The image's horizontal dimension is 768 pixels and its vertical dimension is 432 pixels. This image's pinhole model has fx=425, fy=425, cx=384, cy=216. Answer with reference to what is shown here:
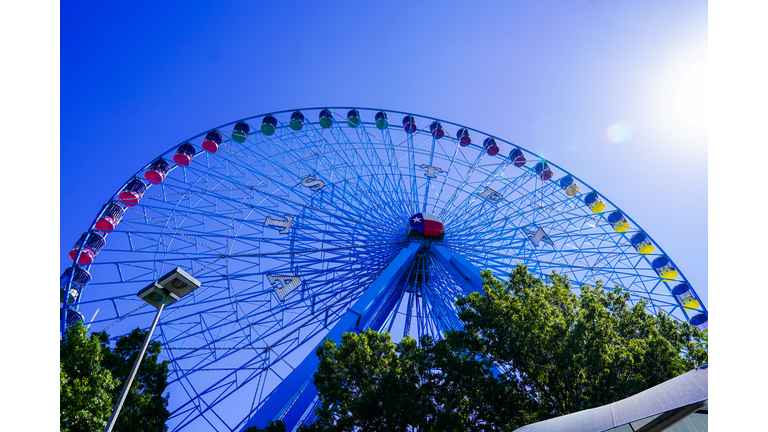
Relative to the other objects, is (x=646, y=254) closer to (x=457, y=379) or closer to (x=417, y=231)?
(x=417, y=231)

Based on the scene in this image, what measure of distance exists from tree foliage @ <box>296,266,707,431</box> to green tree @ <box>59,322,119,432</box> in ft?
15.3

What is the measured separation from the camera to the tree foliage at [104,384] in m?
8.83

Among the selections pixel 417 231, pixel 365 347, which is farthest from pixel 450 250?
pixel 365 347

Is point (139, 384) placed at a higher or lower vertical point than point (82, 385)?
higher

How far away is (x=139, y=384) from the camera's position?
38.4 ft

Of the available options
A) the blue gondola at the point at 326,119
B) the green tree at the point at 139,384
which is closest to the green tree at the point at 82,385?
the green tree at the point at 139,384

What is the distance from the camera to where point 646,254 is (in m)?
20.8

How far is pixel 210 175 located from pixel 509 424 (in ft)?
50.7

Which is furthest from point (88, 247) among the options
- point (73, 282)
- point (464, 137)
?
point (464, 137)

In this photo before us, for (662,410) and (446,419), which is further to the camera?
(446,419)

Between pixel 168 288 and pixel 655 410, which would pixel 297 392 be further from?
pixel 655 410

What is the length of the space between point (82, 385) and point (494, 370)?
9.84 m

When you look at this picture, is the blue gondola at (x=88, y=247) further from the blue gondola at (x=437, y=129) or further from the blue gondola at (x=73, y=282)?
the blue gondola at (x=437, y=129)

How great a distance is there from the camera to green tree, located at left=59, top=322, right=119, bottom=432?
28.6 ft
